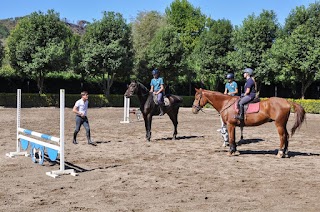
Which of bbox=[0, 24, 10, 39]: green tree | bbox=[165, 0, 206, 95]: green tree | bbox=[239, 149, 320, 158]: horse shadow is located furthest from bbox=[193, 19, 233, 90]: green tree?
bbox=[0, 24, 10, 39]: green tree

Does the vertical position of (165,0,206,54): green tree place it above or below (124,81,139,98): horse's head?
above

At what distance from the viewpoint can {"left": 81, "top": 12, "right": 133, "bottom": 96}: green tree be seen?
3278 centimetres

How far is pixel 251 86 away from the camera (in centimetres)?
1046

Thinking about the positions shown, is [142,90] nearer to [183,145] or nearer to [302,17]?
[183,145]

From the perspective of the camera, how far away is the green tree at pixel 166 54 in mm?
35750

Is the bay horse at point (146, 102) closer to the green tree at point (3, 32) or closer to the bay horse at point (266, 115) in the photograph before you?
the bay horse at point (266, 115)

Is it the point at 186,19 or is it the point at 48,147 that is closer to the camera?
the point at 48,147

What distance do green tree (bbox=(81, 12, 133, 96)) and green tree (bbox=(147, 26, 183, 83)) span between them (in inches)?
93.7

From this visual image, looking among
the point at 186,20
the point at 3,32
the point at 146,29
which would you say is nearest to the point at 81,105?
the point at 146,29

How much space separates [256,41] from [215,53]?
4557mm

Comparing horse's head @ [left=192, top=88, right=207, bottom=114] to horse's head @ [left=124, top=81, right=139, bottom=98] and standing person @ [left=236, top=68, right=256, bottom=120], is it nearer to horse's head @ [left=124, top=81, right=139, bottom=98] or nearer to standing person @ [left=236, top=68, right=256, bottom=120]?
standing person @ [left=236, top=68, right=256, bottom=120]

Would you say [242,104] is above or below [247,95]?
below

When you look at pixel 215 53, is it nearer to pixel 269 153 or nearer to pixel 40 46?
pixel 40 46

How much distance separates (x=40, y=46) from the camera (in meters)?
31.3
